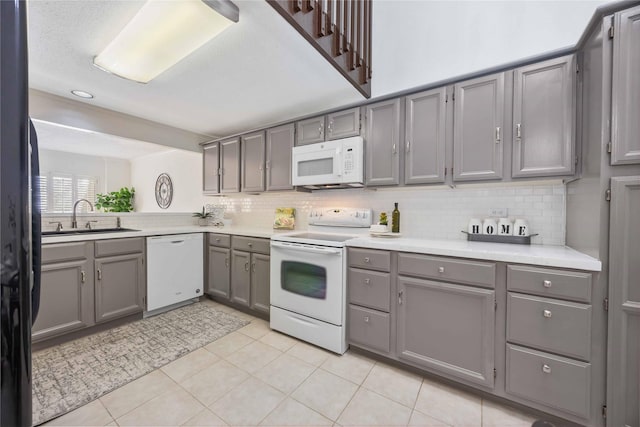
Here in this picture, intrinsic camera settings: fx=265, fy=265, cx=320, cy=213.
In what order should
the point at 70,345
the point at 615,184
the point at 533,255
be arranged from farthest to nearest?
the point at 70,345, the point at 533,255, the point at 615,184

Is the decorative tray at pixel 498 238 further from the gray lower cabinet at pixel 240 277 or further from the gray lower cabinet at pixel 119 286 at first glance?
the gray lower cabinet at pixel 119 286

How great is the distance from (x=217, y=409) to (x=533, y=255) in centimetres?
208

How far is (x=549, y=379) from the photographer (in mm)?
1472

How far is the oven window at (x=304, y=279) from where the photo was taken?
2260mm

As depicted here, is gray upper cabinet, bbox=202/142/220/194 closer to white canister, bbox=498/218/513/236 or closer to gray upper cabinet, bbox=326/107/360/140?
gray upper cabinet, bbox=326/107/360/140

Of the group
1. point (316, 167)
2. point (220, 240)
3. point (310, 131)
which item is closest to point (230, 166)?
Answer: point (220, 240)

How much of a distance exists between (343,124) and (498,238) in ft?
5.41

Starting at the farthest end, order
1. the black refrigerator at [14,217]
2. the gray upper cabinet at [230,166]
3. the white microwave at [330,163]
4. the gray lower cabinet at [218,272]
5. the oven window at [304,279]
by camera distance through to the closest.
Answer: the gray upper cabinet at [230,166] → the gray lower cabinet at [218,272] → the white microwave at [330,163] → the oven window at [304,279] → the black refrigerator at [14,217]

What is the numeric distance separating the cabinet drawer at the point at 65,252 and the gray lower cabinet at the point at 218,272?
1.19 m

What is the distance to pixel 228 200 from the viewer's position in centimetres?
403

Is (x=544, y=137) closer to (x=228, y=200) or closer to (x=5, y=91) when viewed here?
(x=5, y=91)

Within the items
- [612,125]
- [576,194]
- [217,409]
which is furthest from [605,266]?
[217,409]

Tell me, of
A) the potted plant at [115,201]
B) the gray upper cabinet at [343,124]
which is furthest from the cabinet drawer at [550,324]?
the potted plant at [115,201]

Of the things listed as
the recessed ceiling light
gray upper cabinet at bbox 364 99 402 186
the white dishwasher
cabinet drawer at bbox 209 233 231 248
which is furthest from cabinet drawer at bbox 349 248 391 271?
the recessed ceiling light
